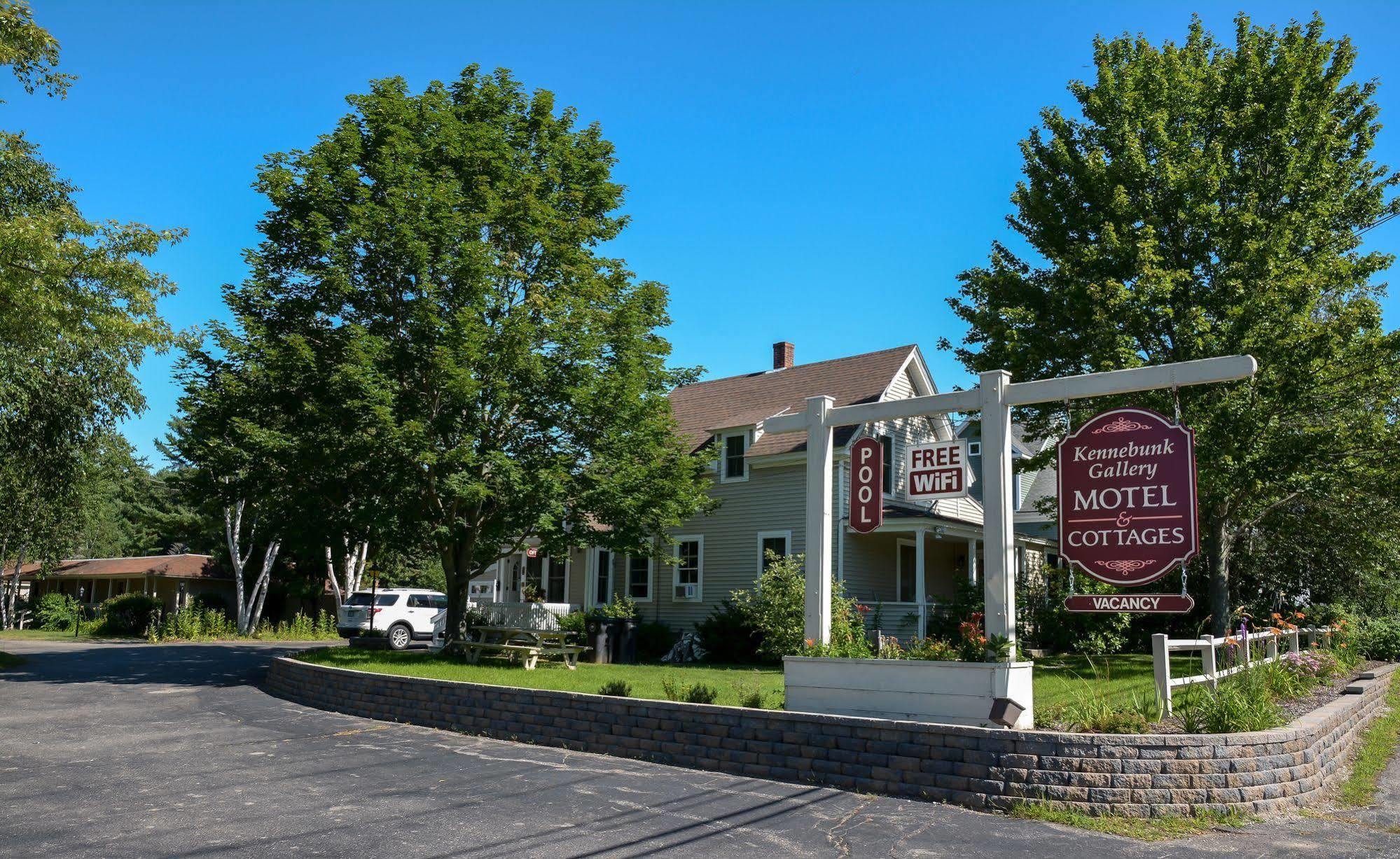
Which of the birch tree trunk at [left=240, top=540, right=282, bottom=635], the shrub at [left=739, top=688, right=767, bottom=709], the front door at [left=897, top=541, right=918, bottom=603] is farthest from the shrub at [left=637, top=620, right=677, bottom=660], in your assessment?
the birch tree trunk at [left=240, top=540, right=282, bottom=635]

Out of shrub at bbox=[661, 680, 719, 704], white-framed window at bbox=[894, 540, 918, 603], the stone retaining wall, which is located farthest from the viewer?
white-framed window at bbox=[894, 540, 918, 603]

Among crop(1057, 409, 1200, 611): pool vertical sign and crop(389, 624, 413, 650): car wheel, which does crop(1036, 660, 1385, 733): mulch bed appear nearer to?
crop(1057, 409, 1200, 611): pool vertical sign

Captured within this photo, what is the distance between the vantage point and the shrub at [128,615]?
1463 inches

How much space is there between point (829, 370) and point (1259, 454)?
482 inches

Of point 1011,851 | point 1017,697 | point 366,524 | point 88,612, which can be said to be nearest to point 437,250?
point 366,524

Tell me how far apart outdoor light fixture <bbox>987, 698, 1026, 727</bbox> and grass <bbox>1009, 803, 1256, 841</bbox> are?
93 cm

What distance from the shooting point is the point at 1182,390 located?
16359 millimetres

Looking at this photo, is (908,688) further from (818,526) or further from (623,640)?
(623,640)

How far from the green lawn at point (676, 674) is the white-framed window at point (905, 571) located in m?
Result: 5.66

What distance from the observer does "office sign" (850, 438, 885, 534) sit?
10688mm

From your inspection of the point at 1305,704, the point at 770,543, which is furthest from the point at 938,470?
the point at 770,543

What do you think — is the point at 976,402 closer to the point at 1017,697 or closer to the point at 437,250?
the point at 1017,697

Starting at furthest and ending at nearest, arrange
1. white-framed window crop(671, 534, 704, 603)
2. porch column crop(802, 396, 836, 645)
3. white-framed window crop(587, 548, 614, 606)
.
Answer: white-framed window crop(587, 548, 614, 606)
white-framed window crop(671, 534, 704, 603)
porch column crop(802, 396, 836, 645)

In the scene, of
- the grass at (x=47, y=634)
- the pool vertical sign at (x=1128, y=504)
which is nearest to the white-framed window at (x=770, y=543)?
the pool vertical sign at (x=1128, y=504)
